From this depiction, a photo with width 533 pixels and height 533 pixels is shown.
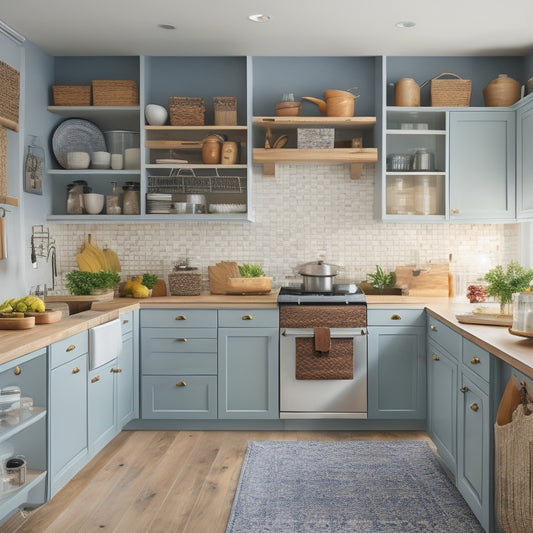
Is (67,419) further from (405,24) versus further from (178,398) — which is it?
(405,24)

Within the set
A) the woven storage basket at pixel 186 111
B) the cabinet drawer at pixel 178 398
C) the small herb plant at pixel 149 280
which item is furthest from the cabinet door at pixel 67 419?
the woven storage basket at pixel 186 111

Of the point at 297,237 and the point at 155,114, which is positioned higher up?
the point at 155,114

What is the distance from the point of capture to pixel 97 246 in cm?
488

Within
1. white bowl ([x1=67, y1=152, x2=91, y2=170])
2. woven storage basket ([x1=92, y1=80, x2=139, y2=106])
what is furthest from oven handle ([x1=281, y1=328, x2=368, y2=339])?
woven storage basket ([x1=92, y1=80, x2=139, y2=106])

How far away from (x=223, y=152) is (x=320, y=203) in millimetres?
876

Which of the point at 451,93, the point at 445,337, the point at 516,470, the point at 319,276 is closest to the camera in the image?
the point at 516,470

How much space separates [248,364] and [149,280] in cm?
100

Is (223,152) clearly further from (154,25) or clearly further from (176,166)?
(154,25)

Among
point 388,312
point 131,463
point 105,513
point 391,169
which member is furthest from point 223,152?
point 105,513

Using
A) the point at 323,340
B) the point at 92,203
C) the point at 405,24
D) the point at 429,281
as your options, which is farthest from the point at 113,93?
the point at 429,281

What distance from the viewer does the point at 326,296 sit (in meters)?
4.21

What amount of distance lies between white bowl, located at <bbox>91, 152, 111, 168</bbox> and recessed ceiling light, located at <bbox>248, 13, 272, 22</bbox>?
1.54 meters

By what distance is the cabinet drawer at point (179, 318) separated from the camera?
14.0 feet

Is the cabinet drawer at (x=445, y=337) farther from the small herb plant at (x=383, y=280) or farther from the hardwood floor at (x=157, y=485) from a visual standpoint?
the hardwood floor at (x=157, y=485)
